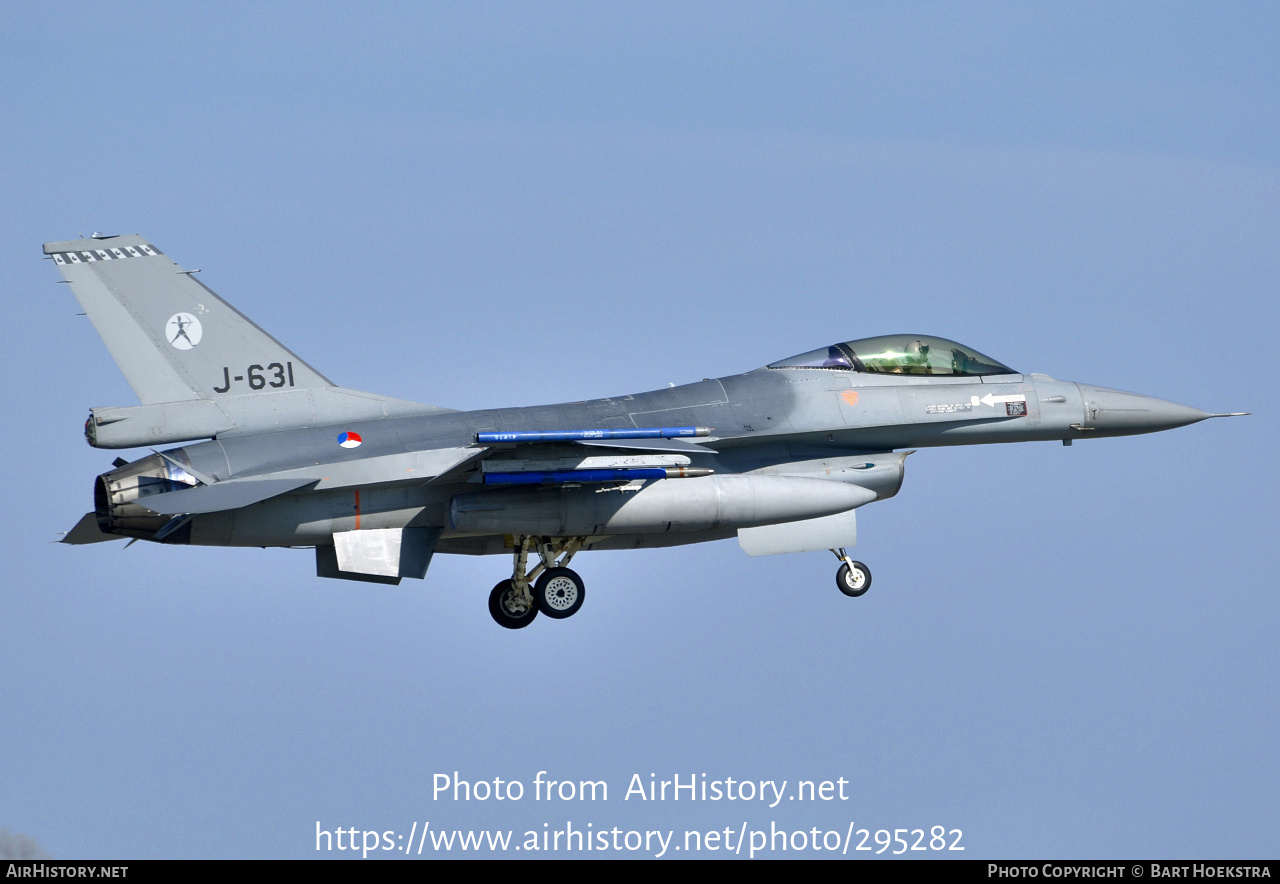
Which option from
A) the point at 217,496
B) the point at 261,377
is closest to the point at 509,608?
the point at 261,377

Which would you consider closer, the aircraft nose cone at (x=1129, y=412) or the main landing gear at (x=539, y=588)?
the main landing gear at (x=539, y=588)

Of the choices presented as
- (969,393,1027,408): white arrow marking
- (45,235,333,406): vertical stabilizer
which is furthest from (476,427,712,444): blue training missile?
(969,393,1027,408): white arrow marking

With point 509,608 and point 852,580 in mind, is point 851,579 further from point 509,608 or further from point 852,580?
point 509,608

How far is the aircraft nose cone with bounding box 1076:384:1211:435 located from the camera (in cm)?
2428

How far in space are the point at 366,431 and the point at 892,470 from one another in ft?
21.3

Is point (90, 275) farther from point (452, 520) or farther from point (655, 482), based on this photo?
point (655, 482)

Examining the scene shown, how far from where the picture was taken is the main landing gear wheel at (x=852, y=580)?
78.8 feet

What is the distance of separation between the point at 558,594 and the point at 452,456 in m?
2.44

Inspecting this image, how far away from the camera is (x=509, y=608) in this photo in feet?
76.1

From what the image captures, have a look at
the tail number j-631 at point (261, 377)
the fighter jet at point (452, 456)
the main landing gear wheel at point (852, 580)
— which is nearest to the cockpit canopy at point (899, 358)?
the fighter jet at point (452, 456)

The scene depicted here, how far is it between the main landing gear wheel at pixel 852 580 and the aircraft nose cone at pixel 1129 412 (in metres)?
3.41

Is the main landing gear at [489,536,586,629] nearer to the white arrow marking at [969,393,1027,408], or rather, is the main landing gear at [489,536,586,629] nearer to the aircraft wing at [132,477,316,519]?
the aircraft wing at [132,477,316,519]

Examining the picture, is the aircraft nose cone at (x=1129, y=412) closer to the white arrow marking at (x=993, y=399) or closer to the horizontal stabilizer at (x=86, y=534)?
the white arrow marking at (x=993, y=399)
